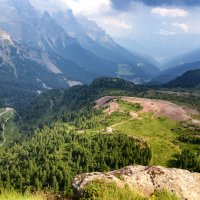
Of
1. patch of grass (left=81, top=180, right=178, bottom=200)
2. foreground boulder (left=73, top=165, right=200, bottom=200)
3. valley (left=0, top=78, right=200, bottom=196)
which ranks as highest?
patch of grass (left=81, top=180, right=178, bottom=200)

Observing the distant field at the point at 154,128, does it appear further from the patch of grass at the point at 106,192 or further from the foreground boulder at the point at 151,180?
the patch of grass at the point at 106,192

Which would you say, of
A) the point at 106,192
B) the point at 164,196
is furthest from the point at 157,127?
the point at 106,192

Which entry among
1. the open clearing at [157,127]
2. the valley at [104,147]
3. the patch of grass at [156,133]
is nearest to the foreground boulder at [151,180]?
the valley at [104,147]

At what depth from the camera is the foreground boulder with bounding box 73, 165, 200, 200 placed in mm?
27286

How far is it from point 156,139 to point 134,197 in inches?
5012

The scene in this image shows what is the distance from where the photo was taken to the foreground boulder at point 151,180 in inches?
1074

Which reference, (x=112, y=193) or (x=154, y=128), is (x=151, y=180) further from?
(x=154, y=128)

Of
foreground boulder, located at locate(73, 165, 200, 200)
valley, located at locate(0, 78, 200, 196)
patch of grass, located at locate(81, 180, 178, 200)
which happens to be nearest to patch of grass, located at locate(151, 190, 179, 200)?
patch of grass, located at locate(81, 180, 178, 200)

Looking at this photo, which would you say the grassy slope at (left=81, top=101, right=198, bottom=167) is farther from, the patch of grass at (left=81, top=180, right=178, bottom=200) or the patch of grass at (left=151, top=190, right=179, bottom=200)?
the patch of grass at (left=81, top=180, right=178, bottom=200)

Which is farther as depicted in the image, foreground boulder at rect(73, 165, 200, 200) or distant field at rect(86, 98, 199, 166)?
distant field at rect(86, 98, 199, 166)

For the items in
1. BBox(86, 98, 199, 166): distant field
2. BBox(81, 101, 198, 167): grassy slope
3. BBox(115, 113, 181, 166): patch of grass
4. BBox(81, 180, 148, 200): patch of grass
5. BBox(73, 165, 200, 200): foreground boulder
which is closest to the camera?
BBox(81, 180, 148, 200): patch of grass

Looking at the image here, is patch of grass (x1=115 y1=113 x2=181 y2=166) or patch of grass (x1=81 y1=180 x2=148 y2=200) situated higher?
patch of grass (x1=81 y1=180 x2=148 y2=200)

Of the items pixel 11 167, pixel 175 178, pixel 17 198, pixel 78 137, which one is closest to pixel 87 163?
pixel 78 137

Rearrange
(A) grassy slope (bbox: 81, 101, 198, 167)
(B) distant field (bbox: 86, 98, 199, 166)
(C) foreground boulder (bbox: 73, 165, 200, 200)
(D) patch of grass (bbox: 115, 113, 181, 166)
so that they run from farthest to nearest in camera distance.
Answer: (B) distant field (bbox: 86, 98, 199, 166) → (A) grassy slope (bbox: 81, 101, 198, 167) → (D) patch of grass (bbox: 115, 113, 181, 166) → (C) foreground boulder (bbox: 73, 165, 200, 200)
